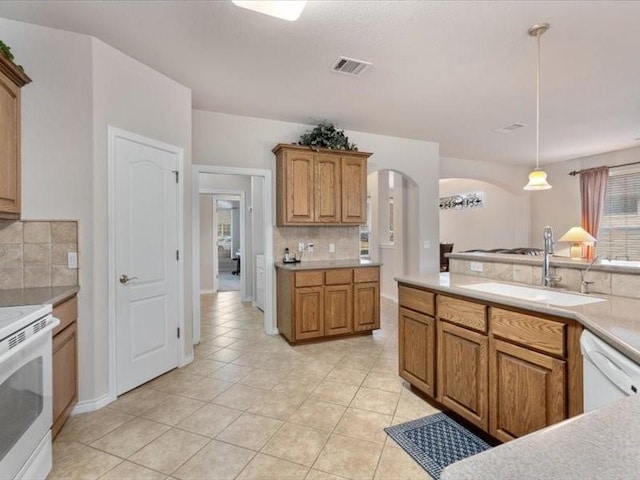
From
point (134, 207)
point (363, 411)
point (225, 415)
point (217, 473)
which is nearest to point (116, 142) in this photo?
point (134, 207)

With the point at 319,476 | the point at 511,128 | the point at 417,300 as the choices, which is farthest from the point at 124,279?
the point at 511,128

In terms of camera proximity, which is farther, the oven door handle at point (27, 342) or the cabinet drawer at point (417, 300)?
the cabinet drawer at point (417, 300)

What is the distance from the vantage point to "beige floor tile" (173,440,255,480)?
1810mm

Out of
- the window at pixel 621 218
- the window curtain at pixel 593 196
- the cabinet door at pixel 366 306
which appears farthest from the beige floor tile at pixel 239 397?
the window curtain at pixel 593 196

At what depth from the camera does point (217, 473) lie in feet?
5.98

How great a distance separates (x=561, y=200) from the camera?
6.82m

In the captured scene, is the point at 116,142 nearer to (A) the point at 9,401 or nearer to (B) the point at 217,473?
(A) the point at 9,401

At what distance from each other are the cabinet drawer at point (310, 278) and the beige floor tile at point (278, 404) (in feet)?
4.20

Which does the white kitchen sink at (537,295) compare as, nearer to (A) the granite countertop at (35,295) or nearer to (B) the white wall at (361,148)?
(A) the granite countertop at (35,295)

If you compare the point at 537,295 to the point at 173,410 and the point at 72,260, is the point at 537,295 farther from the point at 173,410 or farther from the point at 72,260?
the point at 72,260

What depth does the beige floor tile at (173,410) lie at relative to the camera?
7.69 feet

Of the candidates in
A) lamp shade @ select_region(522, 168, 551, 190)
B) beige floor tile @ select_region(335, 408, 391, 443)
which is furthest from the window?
beige floor tile @ select_region(335, 408, 391, 443)

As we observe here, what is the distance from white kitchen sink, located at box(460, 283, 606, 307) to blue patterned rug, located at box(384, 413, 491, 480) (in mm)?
935

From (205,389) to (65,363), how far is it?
3.39 ft
